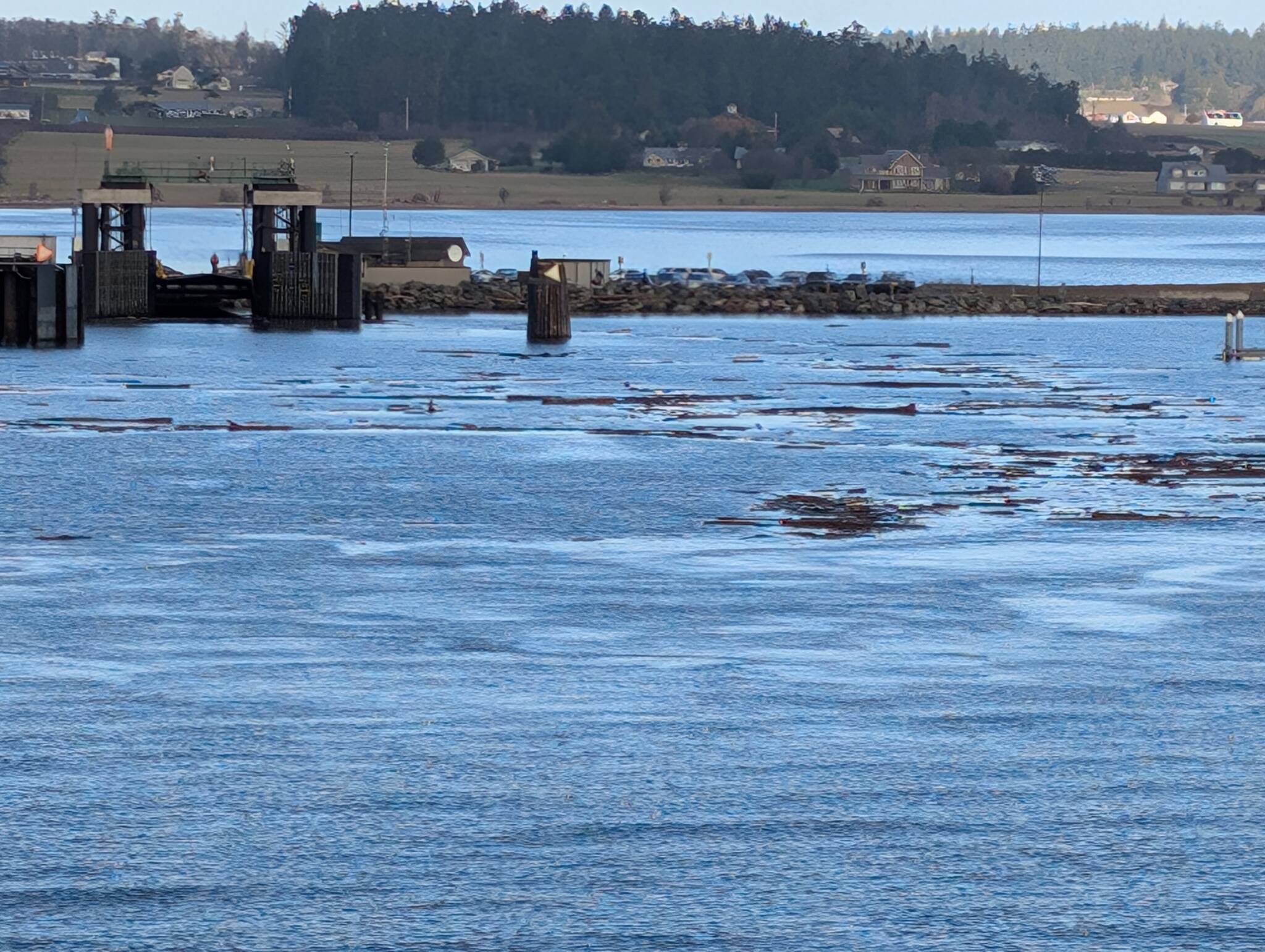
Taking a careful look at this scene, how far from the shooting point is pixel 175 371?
5450 cm

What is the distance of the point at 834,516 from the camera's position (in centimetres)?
2773

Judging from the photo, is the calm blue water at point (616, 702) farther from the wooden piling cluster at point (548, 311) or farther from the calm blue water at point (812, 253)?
the calm blue water at point (812, 253)

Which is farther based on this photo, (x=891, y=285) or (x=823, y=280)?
(x=823, y=280)

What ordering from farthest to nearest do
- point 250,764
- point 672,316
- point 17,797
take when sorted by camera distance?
1. point 672,316
2. point 250,764
3. point 17,797

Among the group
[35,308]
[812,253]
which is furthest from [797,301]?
[812,253]

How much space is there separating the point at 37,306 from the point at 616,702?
161 feet

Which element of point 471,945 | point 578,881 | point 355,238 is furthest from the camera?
point 355,238

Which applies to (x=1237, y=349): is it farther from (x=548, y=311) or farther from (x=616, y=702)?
(x=616, y=702)

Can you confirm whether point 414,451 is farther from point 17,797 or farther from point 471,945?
point 471,945

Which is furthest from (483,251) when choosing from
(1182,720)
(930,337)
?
(1182,720)

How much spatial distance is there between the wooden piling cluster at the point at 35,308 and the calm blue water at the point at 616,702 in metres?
26.8

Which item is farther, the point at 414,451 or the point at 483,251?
the point at 483,251

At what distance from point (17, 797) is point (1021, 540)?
14.4 m

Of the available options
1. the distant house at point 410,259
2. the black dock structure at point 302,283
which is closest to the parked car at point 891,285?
the distant house at point 410,259
